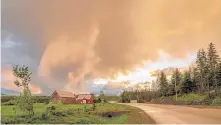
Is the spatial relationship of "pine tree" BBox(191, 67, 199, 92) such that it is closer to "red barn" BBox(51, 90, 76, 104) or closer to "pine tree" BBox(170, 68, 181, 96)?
"pine tree" BBox(170, 68, 181, 96)

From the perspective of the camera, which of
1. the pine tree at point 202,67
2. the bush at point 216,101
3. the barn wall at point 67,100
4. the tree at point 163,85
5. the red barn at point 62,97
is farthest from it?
the tree at point 163,85

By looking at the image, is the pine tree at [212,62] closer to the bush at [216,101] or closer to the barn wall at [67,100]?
the bush at [216,101]

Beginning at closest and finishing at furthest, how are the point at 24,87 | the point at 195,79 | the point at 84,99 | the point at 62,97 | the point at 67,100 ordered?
the point at 24,87, the point at 67,100, the point at 62,97, the point at 195,79, the point at 84,99

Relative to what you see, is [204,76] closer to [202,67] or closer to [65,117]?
[202,67]

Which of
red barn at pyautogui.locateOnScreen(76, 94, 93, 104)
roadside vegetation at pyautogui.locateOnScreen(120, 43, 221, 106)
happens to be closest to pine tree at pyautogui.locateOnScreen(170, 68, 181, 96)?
roadside vegetation at pyautogui.locateOnScreen(120, 43, 221, 106)

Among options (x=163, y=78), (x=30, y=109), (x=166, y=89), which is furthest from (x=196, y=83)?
(x=30, y=109)

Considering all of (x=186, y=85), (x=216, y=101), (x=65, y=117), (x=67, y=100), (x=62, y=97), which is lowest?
(x=65, y=117)

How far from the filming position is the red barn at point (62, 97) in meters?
65.3

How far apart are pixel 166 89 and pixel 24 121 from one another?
82.5 metres

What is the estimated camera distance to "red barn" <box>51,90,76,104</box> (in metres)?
65.3

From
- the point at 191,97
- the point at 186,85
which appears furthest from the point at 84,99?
the point at 191,97

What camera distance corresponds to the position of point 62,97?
72.7 m

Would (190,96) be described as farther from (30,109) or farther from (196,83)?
(30,109)

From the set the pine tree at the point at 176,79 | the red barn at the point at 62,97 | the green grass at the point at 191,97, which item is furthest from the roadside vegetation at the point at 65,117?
the pine tree at the point at 176,79
